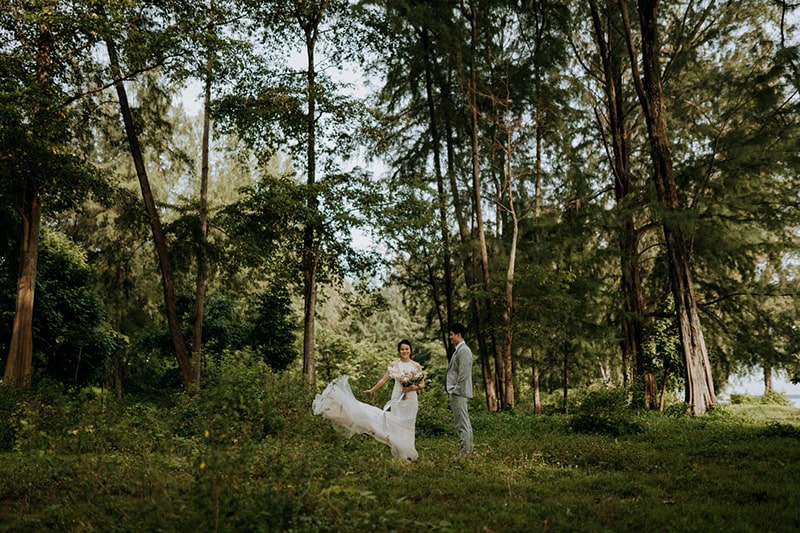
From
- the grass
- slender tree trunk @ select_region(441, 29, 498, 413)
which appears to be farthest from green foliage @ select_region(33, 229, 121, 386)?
slender tree trunk @ select_region(441, 29, 498, 413)

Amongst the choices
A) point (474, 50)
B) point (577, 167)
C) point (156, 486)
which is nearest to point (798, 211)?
point (577, 167)

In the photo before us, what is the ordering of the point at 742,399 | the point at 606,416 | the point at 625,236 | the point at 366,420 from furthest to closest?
the point at 742,399 < the point at 625,236 < the point at 606,416 < the point at 366,420

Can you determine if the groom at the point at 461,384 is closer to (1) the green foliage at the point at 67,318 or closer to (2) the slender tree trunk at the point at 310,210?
(2) the slender tree trunk at the point at 310,210

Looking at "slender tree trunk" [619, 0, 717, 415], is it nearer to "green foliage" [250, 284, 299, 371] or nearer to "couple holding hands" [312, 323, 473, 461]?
"couple holding hands" [312, 323, 473, 461]

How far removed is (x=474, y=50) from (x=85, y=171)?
11127mm

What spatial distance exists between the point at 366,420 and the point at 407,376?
852 millimetres

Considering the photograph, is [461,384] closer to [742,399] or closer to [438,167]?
[438,167]

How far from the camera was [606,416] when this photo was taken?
10.8 m

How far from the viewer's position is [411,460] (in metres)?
8.21

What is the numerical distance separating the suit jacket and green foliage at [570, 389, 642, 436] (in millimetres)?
3580

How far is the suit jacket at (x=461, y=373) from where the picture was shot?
826cm

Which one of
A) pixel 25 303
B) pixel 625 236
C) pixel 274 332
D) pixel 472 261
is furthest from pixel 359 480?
pixel 274 332

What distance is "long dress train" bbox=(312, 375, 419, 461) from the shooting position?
814cm

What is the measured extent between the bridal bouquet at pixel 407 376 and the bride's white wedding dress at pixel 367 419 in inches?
14.8
